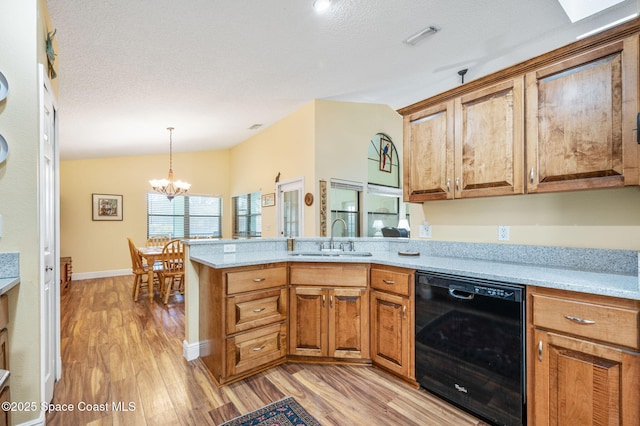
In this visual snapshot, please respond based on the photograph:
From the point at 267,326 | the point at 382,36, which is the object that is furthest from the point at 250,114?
the point at 267,326

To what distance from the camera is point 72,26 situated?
203cm

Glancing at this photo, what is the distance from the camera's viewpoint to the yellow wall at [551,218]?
1.75m

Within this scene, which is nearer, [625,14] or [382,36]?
[625,14]

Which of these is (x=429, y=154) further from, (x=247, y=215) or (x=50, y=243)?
(x=247, y=215)

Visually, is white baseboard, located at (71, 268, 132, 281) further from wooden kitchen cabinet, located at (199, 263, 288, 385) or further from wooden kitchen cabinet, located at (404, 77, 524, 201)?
wooden kitchen cabinet, located at (404, 77, 524, 201)

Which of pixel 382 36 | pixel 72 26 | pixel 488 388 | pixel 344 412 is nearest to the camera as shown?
pixel 488 388

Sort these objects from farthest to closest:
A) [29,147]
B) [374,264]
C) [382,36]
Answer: [382,36] < [374,264] < [29,147]

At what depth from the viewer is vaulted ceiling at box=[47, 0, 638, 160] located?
210cm

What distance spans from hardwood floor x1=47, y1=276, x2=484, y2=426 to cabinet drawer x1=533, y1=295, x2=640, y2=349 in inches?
31.3

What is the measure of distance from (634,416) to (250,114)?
4.89 metres

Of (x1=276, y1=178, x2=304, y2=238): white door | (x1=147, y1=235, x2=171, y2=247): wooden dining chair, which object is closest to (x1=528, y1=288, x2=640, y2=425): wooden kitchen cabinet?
(x1=276, y1=178, x2=304, y2=238): white door

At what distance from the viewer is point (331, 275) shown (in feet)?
7.78

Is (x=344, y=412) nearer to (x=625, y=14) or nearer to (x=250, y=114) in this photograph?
(x=625, y=14)

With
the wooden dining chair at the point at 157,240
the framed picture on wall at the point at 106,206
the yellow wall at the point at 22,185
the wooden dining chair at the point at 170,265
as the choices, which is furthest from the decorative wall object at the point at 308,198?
the framed picture on wall at the point at 106,206
